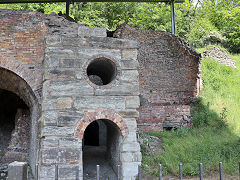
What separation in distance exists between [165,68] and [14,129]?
6.72m

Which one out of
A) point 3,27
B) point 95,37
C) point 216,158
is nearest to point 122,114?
point 95,37

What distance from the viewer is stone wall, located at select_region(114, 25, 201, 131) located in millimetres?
10375

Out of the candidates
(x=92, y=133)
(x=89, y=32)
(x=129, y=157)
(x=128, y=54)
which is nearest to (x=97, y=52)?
(x=89, y=32)

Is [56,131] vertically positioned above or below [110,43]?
below

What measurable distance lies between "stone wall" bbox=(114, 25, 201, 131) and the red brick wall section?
466 cm

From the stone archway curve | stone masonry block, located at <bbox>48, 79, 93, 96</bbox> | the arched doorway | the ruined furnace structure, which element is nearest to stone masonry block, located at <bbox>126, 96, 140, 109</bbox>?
the ruined furnace structure

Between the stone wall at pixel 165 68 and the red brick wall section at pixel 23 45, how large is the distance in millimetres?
4661

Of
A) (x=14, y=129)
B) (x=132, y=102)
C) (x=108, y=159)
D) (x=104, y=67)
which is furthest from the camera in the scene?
(x=14, y=129)

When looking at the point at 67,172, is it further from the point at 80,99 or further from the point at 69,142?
the point at 80,99

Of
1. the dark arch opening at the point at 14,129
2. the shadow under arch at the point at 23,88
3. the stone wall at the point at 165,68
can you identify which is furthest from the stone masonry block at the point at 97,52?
the stone wall at the point at 165,68

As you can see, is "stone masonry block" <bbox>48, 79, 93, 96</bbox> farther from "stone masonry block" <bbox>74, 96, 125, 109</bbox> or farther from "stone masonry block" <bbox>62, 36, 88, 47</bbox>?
"stone masonry block" <bbox>62, 36, 88, 47</bbox>

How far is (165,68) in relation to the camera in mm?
10617

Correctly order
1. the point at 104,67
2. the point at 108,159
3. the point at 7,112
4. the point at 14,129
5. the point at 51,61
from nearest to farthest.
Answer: the point at 51,61, the point at 104,67, the point at 108,159, the point at 14,129, the point at 7,112

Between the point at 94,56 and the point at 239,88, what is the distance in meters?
8.71
